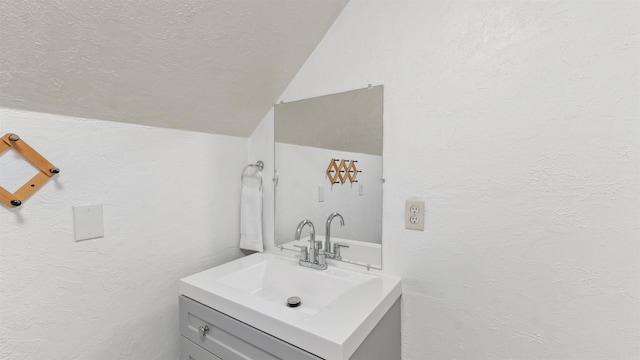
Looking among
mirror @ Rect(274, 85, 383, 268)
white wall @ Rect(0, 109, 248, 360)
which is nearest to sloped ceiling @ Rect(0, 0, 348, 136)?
white wall @ Rect(0, 109, 248, 360)

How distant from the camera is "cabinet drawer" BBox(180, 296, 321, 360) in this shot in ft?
2.60

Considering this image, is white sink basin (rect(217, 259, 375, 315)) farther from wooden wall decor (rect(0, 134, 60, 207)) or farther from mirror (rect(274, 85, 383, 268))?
wooden wall decor (rect(0, 134, 60, 207))

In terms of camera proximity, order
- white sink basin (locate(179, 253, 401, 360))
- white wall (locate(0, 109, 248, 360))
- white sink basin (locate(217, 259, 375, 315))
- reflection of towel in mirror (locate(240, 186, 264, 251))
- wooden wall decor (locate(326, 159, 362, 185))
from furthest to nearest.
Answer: reflection of towel in mirror (locate(240, 186, 264, 251))
wooden wall decor (locate(326, 159, 362, 185))
white sink basin (locate(217, 259, 375, 315))
white wall (locate(0, 109, 248, 360))
white sink basin (locate(179, 253, 401, 360))

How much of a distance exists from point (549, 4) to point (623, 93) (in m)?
0.32

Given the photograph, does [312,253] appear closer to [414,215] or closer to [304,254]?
[304,254]

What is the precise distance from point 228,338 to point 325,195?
0.65 meters

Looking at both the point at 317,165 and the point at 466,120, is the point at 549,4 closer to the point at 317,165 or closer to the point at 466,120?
the point at 466,120

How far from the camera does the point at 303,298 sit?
3.76 ft

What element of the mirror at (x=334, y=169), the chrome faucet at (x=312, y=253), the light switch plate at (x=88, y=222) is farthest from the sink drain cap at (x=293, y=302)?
the light switch plate at (x=88, y=222)

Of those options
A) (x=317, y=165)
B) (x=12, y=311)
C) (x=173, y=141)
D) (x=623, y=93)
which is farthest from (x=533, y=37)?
(x=12, y=311)

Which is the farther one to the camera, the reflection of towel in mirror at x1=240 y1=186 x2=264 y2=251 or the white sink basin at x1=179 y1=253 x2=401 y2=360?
the reflection of towel in mirror at x1=240 y1=186 x2=264 y2=251

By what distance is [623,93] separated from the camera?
753 mm

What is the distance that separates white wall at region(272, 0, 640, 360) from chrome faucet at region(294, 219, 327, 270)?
0.92 feet

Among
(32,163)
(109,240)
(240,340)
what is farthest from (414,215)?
(32,163)
